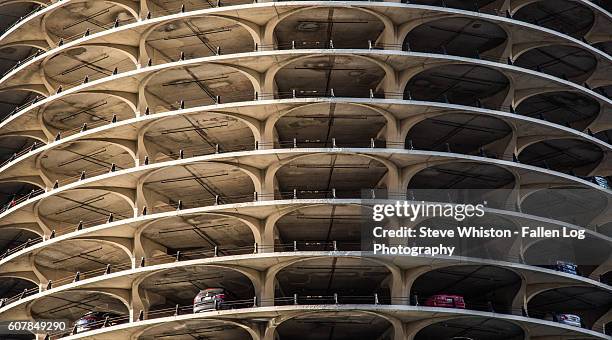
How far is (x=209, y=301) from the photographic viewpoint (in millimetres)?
52031

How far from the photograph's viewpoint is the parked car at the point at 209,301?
2044 inches

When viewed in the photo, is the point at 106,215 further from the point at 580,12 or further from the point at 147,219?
the point at 580,12

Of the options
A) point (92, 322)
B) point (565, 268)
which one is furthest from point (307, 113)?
point (565, 268)

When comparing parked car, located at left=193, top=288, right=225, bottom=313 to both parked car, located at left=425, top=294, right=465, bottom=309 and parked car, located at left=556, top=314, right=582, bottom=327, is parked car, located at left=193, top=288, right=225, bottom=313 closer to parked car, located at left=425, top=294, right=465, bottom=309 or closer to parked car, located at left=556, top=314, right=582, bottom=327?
parked car, located at left=425, top=294, right=465, bottom=309

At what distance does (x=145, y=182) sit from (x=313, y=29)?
13277mm

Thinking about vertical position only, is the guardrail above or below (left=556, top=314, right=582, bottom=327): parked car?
above

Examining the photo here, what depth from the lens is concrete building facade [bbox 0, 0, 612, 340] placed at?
178ft

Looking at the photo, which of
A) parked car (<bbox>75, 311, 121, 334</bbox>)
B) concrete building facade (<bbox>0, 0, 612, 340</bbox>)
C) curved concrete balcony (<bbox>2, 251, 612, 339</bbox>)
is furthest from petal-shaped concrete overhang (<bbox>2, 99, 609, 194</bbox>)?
parked car (<bbox>75, 311, 121, 334</bbox>)

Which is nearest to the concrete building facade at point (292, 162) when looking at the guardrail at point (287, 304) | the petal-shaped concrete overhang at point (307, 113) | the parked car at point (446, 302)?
the petal-shaped concrete overhang at point (307, 113)

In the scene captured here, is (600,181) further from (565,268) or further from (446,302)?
(446,302)

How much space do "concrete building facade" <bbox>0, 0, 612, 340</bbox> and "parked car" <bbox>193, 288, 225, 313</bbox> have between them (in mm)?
534

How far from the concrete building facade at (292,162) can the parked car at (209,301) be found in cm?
53

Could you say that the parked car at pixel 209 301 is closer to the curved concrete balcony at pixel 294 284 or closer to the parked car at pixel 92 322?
the curved concrete balcony at pixel 294 284

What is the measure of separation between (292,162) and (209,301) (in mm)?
8863
